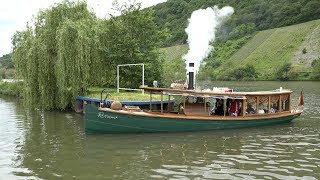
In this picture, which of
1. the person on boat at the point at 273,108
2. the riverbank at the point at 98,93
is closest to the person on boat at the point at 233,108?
the person on boat at the point at 273,108

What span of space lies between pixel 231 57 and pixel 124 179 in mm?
105508

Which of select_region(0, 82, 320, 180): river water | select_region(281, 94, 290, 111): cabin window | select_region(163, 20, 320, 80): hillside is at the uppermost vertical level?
select_region(163, 20, 320, 80): hillside

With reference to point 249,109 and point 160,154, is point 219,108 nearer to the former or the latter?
point 249,109

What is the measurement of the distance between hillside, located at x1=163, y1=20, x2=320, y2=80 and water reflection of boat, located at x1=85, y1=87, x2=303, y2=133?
6341 cm

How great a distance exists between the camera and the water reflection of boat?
19047 mm

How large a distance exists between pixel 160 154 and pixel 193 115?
18.1 feet

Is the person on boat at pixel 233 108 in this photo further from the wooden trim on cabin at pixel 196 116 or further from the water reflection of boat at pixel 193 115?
the wooden trim on cabin at pixel 196 116

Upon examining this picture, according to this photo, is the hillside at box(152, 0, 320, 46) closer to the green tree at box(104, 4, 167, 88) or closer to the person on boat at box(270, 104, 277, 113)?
the green tree at box(104, 4, 167, 88)

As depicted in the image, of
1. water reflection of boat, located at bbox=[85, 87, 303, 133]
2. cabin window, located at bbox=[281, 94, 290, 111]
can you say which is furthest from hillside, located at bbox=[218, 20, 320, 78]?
water reflection of boat, located at bbox=[85, 87, 303, 133]

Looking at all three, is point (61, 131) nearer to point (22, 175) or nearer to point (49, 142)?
point (49, 142)

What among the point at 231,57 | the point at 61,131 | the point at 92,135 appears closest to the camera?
the point at 92,135

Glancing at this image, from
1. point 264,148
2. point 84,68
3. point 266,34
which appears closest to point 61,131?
point 84,68

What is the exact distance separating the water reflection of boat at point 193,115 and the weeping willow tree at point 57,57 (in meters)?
8.19

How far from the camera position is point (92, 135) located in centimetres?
1919
